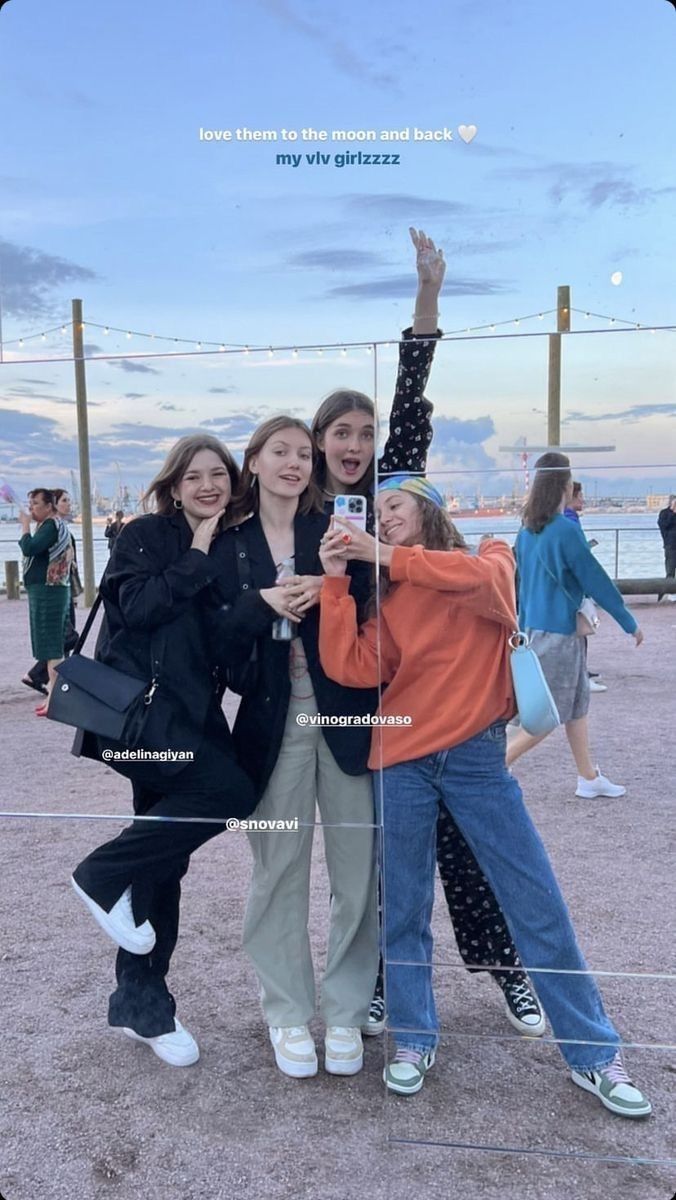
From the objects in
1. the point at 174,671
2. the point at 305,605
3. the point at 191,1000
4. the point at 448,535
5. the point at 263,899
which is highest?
the point at 448,535

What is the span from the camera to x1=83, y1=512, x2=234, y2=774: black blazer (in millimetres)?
2254

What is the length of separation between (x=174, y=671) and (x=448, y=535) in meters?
0.77

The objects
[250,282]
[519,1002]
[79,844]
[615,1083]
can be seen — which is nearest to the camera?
[615,1083]

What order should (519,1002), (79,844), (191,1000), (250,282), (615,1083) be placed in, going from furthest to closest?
(79,844) < (191,1000) < (519,1002) < (250,282) < (615,1083)

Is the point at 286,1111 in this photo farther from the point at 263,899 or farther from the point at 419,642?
the point at 419,642

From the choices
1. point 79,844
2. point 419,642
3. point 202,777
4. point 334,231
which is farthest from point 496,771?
point 79,844

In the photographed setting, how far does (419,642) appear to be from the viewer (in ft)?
7.39

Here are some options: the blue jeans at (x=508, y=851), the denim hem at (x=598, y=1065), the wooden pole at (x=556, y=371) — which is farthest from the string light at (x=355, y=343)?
the denim hem at (x=598, y=1065)

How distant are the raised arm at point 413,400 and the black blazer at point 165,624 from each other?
0.53 metres

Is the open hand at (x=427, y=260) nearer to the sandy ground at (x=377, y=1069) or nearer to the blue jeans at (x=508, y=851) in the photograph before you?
the sandy ground at (x=377, y=1069)

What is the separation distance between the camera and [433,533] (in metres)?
2.31

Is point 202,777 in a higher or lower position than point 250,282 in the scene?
lower

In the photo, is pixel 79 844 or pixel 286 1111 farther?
pixel 79 844

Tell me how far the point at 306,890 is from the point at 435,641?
809mm
